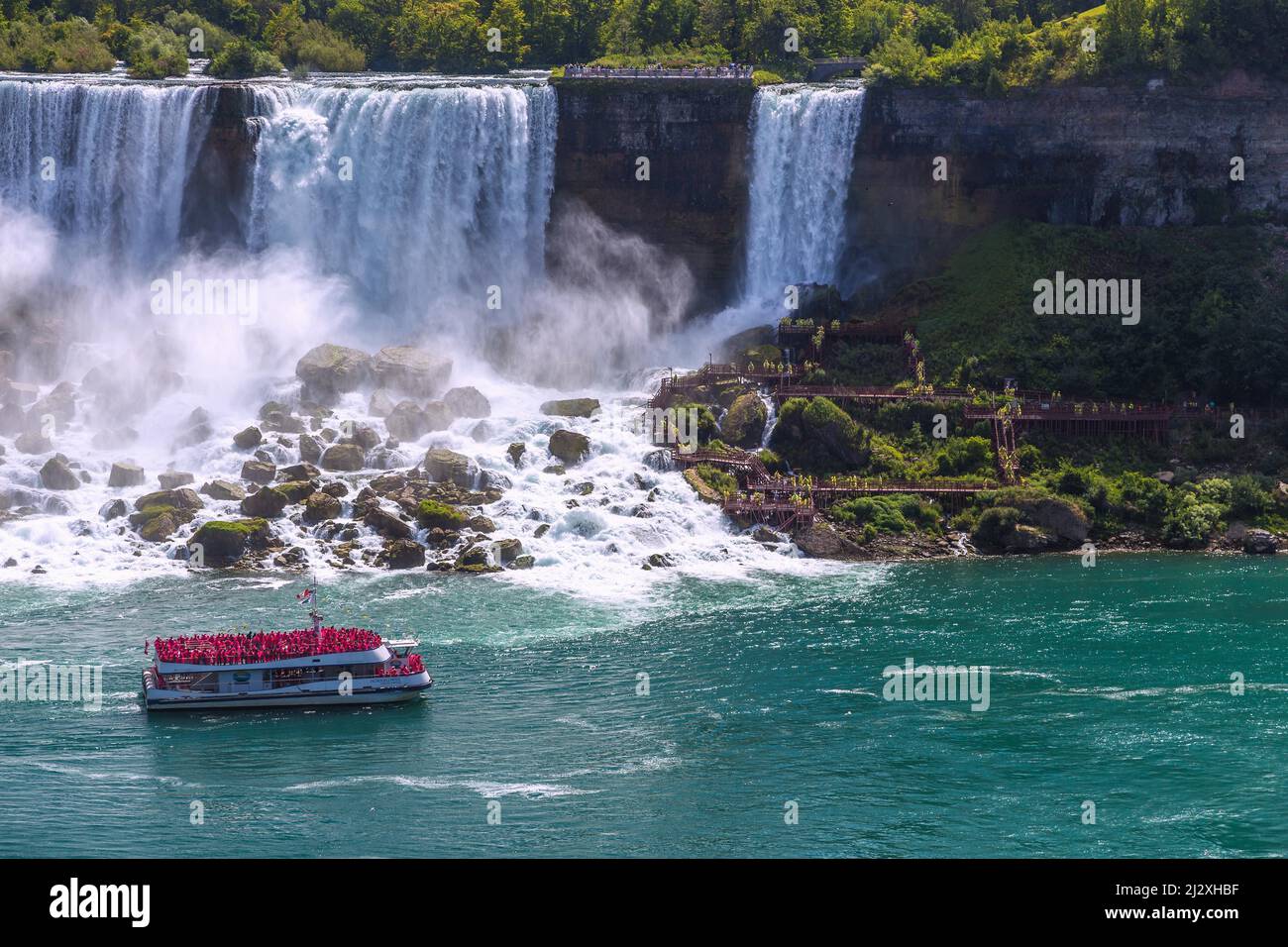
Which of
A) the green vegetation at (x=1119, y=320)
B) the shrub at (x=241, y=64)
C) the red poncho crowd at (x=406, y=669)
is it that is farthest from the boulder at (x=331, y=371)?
the red poncho crowd at (x=406, y=669)

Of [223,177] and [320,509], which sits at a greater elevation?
[223,177]

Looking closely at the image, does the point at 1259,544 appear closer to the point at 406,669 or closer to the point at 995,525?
the point at 995,525

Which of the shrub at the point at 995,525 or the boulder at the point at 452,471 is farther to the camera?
the boulder at the point at 452,471

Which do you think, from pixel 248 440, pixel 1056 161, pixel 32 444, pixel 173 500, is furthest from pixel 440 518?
pixel 1056 161

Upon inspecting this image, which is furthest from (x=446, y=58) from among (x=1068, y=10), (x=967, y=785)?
(x=967, y=785)

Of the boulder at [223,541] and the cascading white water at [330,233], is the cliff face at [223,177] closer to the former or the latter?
the cascading white water at [330,233]

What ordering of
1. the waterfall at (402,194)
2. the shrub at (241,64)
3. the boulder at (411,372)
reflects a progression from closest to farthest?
the boulder at (411,372), the waterfall at (402,194), the shrub at (241,64)
